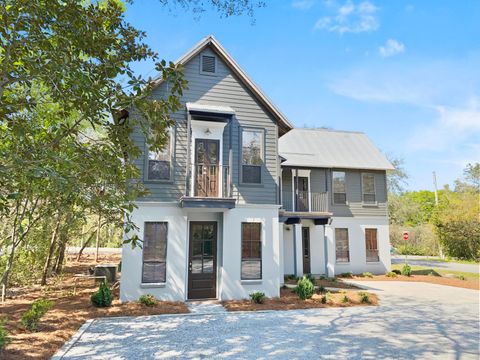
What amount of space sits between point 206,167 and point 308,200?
8082mm

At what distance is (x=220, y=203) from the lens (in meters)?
9.88

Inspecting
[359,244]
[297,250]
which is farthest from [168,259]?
[359,244]

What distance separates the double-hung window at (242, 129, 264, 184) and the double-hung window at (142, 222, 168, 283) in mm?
3387

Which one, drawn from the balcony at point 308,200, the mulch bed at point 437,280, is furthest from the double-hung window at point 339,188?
the mulch bed at point 437,280

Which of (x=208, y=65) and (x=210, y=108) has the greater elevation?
(x=208, y=65)

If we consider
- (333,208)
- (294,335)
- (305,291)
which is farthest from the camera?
(333,208)

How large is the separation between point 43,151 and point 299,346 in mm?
5889

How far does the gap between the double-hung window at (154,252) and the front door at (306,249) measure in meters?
9.25

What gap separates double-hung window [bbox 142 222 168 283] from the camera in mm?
9773

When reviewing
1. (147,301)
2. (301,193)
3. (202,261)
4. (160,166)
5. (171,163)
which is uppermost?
(171,163)

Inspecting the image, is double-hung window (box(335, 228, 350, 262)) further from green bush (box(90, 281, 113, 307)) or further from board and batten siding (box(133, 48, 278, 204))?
green bush (box(90, 281, 113, 307))

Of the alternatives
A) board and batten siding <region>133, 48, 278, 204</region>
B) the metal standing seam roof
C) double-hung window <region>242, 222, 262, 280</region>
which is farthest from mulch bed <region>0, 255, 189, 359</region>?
the metal standing seam roof

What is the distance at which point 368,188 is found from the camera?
18.3 m

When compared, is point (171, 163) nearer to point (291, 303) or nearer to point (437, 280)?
point (291, 303)
